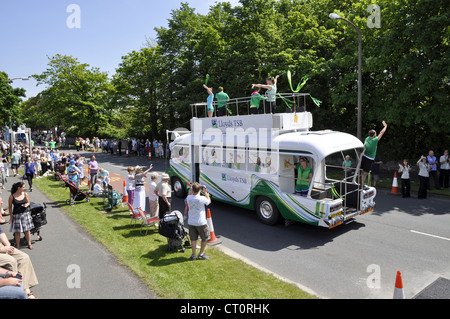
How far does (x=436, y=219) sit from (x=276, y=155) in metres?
5.85

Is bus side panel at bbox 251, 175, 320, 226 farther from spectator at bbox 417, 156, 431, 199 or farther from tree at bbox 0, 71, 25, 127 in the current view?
tree at bbox 0, 71, 25, 127

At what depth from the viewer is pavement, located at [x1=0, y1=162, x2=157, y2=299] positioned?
5871 millimetres

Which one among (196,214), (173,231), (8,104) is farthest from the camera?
(8,104)

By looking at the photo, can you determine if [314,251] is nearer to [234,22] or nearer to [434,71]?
[434,71]

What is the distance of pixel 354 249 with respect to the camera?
803 centimetres

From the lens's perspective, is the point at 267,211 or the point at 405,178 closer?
the point at 267,211

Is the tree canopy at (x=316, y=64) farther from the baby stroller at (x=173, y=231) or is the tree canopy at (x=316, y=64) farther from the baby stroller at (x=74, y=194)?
the baby stroller at (x=74, y=194)

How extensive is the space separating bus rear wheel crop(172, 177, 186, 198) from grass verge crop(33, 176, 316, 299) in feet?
12.7

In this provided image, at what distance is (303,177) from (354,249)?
2413mm

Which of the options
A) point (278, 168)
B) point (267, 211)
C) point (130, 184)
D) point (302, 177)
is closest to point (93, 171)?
point (130, 184)

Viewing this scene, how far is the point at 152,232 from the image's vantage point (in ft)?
30.8

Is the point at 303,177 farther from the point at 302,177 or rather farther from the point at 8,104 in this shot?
the point at 8,104

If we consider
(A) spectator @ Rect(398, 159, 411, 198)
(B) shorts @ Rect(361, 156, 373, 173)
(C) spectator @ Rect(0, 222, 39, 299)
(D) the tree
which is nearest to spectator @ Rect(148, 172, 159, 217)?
(C) spectator @ Rect(0, 222, 39, 299)
